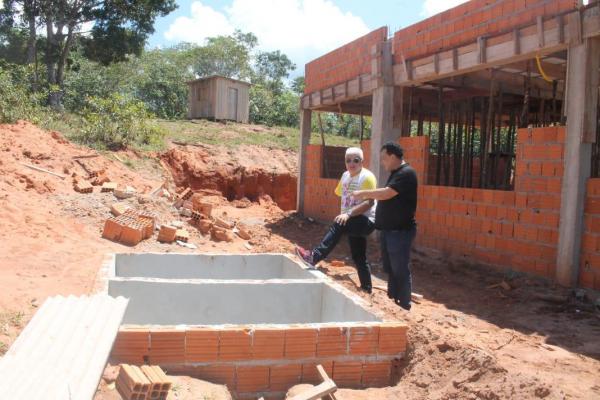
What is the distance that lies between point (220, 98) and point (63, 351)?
61.2 feet

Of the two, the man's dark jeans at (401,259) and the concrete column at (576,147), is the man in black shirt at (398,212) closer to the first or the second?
the man's dark jeans at (401,259)

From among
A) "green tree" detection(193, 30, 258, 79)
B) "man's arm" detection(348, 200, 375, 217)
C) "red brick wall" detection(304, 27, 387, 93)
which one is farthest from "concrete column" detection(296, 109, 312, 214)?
"green tree" detection(193, 30, 258, 79)

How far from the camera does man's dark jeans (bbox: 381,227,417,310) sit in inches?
185

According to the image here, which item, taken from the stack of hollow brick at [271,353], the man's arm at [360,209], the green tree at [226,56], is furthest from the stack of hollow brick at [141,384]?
the green tree at [226,56]

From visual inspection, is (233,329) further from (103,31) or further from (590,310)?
(103,31)

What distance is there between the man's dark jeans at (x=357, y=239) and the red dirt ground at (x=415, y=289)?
9.9 inches

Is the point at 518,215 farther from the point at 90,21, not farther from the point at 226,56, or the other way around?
the point at 226,56

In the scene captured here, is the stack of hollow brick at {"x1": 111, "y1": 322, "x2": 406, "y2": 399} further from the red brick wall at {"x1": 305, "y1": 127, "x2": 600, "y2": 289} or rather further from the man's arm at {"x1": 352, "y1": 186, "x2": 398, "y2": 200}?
the red brick wall at {"x1": 305, "y1": 127, "x2": 600, "y2": 289}

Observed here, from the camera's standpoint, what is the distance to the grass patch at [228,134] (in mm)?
17812

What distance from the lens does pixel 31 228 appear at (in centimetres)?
726

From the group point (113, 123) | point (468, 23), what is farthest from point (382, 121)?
point (113, 123)

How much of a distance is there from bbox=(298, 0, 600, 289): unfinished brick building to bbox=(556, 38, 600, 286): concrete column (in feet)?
0.04

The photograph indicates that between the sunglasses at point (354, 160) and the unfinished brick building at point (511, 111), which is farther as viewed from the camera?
the unfinished brick building at point (511, 111)

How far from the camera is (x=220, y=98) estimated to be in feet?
68.1
